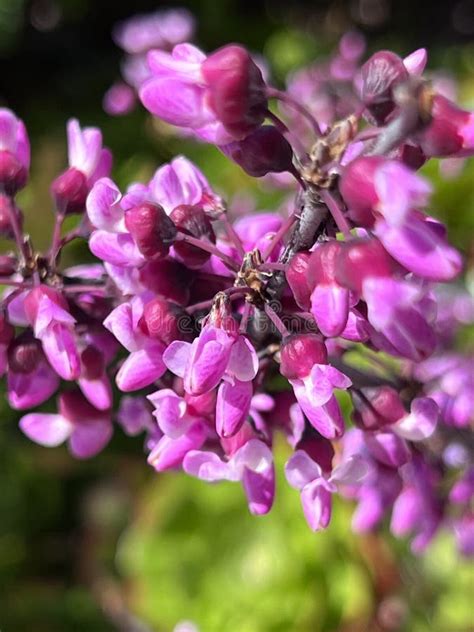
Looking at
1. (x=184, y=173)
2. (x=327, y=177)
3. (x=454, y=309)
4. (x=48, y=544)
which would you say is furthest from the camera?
(x=48, y=544)

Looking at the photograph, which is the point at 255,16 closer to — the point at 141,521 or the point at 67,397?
the point at 141,521

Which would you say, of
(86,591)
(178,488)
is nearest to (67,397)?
(178,488)

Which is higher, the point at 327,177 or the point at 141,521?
the point at 327,177

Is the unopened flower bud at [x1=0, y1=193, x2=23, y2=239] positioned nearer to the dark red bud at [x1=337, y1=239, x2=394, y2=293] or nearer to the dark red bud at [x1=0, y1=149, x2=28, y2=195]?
the dark red bud at [x1=0, y1=149, x2=28, y2=195]

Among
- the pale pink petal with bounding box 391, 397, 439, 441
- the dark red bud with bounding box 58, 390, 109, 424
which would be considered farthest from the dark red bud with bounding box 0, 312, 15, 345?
the pale pink petal with bounding box 391, 397, 439, 441

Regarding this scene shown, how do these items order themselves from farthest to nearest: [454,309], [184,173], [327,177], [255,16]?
[255,16] → [454,309] → [184,173] → [327,177]

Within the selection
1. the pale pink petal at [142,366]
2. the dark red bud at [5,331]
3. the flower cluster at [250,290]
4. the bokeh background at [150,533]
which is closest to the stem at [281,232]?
the flower cluster at [250,290]
